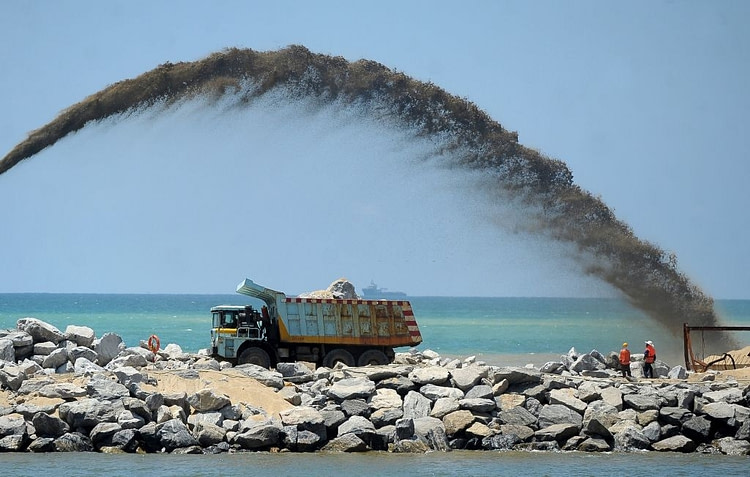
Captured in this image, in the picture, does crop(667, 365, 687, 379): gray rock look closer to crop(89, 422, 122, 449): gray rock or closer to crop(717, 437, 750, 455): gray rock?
crop(717, 437, 750, 455): gray rock

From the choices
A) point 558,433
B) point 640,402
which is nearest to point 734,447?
point 640,402

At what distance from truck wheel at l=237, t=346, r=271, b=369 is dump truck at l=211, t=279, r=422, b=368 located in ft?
0.10

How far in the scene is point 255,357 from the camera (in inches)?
1180

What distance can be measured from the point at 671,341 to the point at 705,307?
70.8 inches

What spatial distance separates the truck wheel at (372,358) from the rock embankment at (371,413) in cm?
385

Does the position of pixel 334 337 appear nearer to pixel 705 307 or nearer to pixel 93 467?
pixel 93 467

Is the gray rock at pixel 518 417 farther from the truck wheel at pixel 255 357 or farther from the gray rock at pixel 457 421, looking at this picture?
the truck wheel at pixel 255 357

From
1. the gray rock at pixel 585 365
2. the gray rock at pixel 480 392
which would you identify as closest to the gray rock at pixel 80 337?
the gray rock at pixel 480 392

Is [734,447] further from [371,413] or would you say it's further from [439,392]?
[371,413]

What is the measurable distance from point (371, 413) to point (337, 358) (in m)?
6.86

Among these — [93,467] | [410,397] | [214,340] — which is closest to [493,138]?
[214,340]

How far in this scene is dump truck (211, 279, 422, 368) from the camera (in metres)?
30.5

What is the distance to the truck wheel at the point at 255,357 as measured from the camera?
29.9 m

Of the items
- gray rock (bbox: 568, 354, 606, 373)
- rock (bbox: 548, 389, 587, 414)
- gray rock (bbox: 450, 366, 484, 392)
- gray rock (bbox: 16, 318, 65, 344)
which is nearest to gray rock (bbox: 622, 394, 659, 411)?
rock (bbox: 548, 389, 587, 414)
